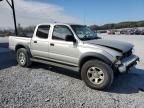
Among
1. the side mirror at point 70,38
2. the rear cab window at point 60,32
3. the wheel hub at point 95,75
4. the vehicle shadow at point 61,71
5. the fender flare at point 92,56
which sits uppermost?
the rear cab window at point 60,32

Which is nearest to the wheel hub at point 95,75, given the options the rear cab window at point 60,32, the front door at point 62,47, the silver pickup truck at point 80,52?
the silver pickup truck at point 80,52

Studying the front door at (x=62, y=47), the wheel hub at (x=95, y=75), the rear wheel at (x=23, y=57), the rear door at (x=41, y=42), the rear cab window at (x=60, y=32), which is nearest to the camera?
the wheel hub at (x=95, y=75)

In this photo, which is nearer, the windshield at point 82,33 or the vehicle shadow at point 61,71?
the windshield at point 82,33

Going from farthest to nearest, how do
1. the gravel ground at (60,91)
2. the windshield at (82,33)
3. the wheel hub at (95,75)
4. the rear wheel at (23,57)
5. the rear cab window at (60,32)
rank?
the rear wheel at (23,57) < the rear cab window at (60,32) < the windshield at (82,33) < the wheel hub at (95,75) < the gravel ground at (60,91)

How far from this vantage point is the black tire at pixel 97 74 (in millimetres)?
4863

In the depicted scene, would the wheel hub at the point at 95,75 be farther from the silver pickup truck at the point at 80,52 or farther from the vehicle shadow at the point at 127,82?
the vehicle shadow at the point at 127,82

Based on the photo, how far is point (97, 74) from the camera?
16.7ft

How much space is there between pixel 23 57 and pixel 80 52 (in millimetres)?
2927

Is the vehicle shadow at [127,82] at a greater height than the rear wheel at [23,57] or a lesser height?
lesser

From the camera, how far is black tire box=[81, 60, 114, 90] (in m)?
4.86

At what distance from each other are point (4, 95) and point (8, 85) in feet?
2.50

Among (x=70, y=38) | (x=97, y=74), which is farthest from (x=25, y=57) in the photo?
(x=97, y=74)

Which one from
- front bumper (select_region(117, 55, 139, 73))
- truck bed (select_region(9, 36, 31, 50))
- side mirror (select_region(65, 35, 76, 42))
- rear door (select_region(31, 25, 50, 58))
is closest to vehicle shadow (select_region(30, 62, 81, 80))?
rear door (select_region(31, 25, 50, 58))

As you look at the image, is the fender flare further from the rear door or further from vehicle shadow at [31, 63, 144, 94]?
the rear door
